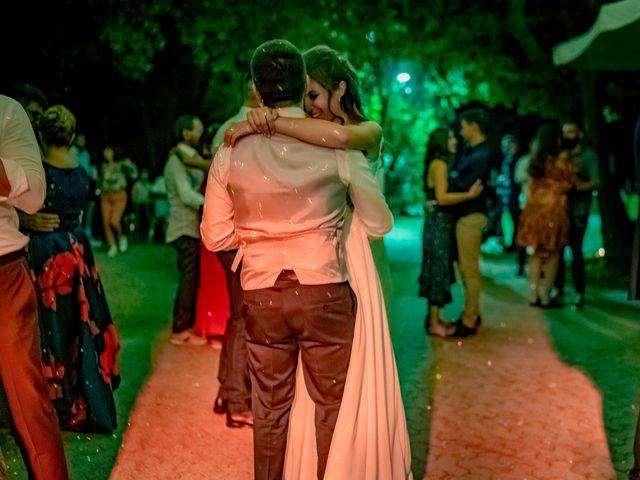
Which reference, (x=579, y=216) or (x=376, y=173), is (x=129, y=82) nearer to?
(x=579, y=216)

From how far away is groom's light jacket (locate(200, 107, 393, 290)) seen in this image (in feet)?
9.32

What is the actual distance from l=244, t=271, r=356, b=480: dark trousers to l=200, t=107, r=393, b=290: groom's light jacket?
60 mm

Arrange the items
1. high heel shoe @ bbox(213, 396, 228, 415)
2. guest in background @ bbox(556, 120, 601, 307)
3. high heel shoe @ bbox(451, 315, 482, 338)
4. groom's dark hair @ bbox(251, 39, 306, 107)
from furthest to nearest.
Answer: guest in background @ bbox(556, 120, 601, 307) < high heel shoe @ bbox(451, 315, 482, 338) < high heel shoe @ bbox(213, 396, 228, 415) < groom's dark hair @ bbox(251, 39, 306, 107)

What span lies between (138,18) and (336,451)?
8813 millimetres

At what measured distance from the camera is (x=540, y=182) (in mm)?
8000

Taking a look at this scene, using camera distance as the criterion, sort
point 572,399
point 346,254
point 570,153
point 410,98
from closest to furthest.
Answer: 1. point 346,254
2. point 572,399
3. point 570,153
4. point 410,98

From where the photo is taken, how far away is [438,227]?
6.59 metres

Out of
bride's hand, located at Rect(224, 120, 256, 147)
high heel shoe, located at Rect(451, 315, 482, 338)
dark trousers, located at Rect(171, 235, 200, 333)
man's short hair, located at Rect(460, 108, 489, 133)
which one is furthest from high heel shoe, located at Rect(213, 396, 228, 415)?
man's short hair, located at Rect(460, 108, 489, 133)

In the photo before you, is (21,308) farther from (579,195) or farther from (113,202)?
(113,202)

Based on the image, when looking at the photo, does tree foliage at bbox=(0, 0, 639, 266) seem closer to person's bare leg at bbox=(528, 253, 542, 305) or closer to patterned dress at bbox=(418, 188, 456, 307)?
person's bare leg at bbox=(528, 253, 542, 305)

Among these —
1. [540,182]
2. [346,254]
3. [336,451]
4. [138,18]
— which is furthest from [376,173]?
[138,18]

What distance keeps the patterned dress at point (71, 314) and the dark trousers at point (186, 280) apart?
1.93 metres

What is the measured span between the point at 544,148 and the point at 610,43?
1667 millimetres

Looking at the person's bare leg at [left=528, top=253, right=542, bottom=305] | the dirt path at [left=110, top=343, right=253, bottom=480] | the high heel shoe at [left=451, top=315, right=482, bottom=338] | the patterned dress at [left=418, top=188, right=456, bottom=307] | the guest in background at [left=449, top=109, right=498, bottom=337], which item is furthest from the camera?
the person's bare leg at [left=528, top=253, right=542, bottom=305]
